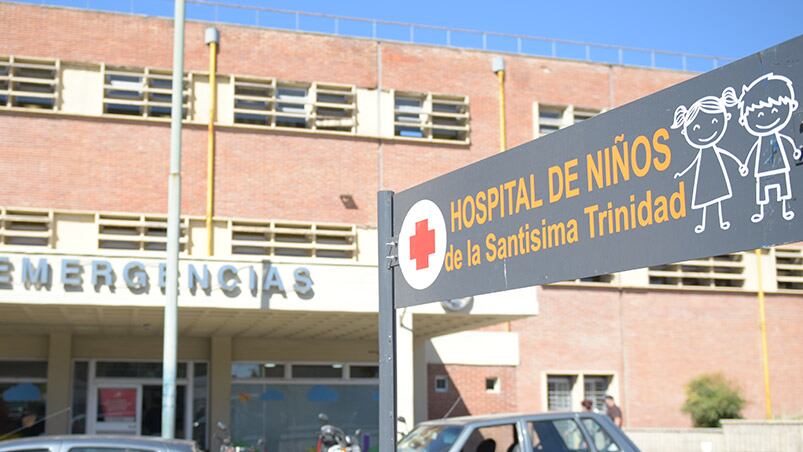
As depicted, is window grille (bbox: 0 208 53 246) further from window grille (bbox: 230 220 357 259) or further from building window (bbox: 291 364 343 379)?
building window (bbox: 291 364 343 379)

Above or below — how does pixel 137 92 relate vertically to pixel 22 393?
above

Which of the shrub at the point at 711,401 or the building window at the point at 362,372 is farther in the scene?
the shrub at the point at 711,401

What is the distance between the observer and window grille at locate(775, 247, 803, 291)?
98.8 ft

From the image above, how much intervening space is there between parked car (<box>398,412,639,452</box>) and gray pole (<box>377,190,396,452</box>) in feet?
20.2

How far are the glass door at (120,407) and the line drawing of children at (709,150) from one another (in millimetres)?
20575

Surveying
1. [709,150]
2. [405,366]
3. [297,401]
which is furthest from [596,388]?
[709,150]

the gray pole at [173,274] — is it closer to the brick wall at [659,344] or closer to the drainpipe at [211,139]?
the drainpipe at [211,139]

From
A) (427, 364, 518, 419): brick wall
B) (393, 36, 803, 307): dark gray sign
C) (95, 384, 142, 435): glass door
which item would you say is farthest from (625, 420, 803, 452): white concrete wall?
(393, 36, 803, 307): dark gray sign

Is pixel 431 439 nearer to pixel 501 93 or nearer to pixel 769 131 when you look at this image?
pixel 769 131

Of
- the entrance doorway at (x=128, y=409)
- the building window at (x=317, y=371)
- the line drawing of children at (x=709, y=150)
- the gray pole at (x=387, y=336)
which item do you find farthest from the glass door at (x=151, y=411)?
the line drawing of children at (x=709, y=150)

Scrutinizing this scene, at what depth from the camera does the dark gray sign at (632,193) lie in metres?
3.59

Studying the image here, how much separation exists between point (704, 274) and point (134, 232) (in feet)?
51.8

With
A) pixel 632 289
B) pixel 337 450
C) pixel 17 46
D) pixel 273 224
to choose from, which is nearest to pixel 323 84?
pixel 273 224

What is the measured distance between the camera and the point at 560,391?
28.0 m
